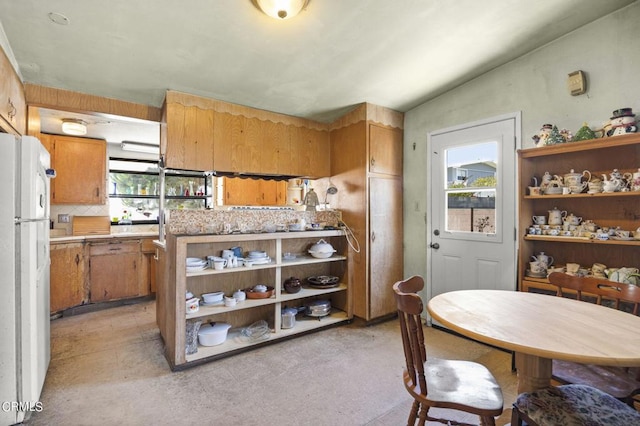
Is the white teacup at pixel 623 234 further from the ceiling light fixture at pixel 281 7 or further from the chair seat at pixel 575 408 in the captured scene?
the ceiling light fixture at pixel 281 7

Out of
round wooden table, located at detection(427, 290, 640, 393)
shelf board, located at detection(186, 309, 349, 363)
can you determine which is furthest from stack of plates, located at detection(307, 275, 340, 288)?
round wooden table, located at detection(427, 290, 640, 393)

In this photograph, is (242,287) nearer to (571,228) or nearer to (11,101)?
(11,101)

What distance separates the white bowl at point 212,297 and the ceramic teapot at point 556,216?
302 centimetres

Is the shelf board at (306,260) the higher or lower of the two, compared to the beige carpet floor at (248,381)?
higher

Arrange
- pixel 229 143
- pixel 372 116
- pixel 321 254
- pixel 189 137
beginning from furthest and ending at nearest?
pixel 372 116, pixel 321 254, pixel 229 143, pixel 189 137

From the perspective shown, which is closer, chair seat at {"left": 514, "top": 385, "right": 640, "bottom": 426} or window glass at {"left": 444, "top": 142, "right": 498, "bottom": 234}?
chair seat at {"left": 514, "top": 385, "right": 640, "bottom": 426}

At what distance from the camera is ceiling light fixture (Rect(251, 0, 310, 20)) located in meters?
1.88

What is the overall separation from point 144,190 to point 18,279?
11.5ft

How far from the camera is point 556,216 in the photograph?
101 inches

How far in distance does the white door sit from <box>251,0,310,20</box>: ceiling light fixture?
2149mm

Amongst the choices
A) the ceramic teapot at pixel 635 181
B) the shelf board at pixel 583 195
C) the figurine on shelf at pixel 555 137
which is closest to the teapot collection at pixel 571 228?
the shelf board at pixel 583 195

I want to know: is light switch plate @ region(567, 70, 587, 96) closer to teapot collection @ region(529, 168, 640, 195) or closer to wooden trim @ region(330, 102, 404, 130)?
teapot collection @ region(529, 168, 640, 195)

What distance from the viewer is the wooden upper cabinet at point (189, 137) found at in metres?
2.86

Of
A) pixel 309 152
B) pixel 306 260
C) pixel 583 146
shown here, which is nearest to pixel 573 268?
pixel 583 146
